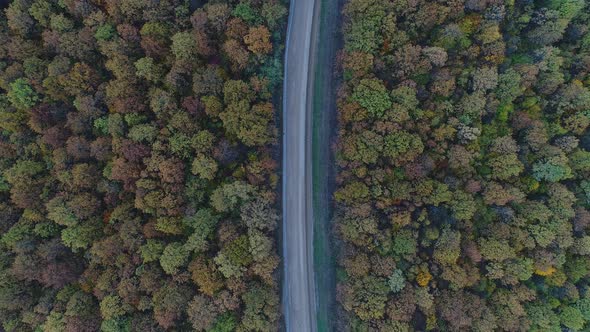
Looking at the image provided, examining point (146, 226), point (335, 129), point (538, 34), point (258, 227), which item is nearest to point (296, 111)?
point (335, 129)

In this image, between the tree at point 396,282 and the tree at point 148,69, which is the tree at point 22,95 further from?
the tree at point 396,282

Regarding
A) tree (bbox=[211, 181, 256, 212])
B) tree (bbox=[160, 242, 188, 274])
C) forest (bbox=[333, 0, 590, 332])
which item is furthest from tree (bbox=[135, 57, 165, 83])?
forest (bbox=[333, 0, 590, 332])

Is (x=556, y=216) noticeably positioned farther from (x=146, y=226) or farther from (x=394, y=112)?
(x=146, y=226)

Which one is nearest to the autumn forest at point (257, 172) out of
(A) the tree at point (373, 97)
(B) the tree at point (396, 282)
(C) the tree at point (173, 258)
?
(C) the tree at point (173, 258)

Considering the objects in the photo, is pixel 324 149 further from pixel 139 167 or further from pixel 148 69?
pixel 148 69

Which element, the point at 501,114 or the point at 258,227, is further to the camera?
the point at 501,114

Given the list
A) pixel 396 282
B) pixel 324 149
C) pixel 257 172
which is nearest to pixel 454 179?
pixel 396 282

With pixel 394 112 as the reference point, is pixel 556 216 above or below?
below

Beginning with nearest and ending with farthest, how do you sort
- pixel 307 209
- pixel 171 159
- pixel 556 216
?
1. pixel 171 159
2. pixel 556 216
3. pixel 307 209

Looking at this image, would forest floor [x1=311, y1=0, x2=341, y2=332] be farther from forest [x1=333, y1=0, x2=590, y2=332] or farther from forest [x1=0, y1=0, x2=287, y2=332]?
forest [x1=0, y1=0, x2=287, y2=332]
